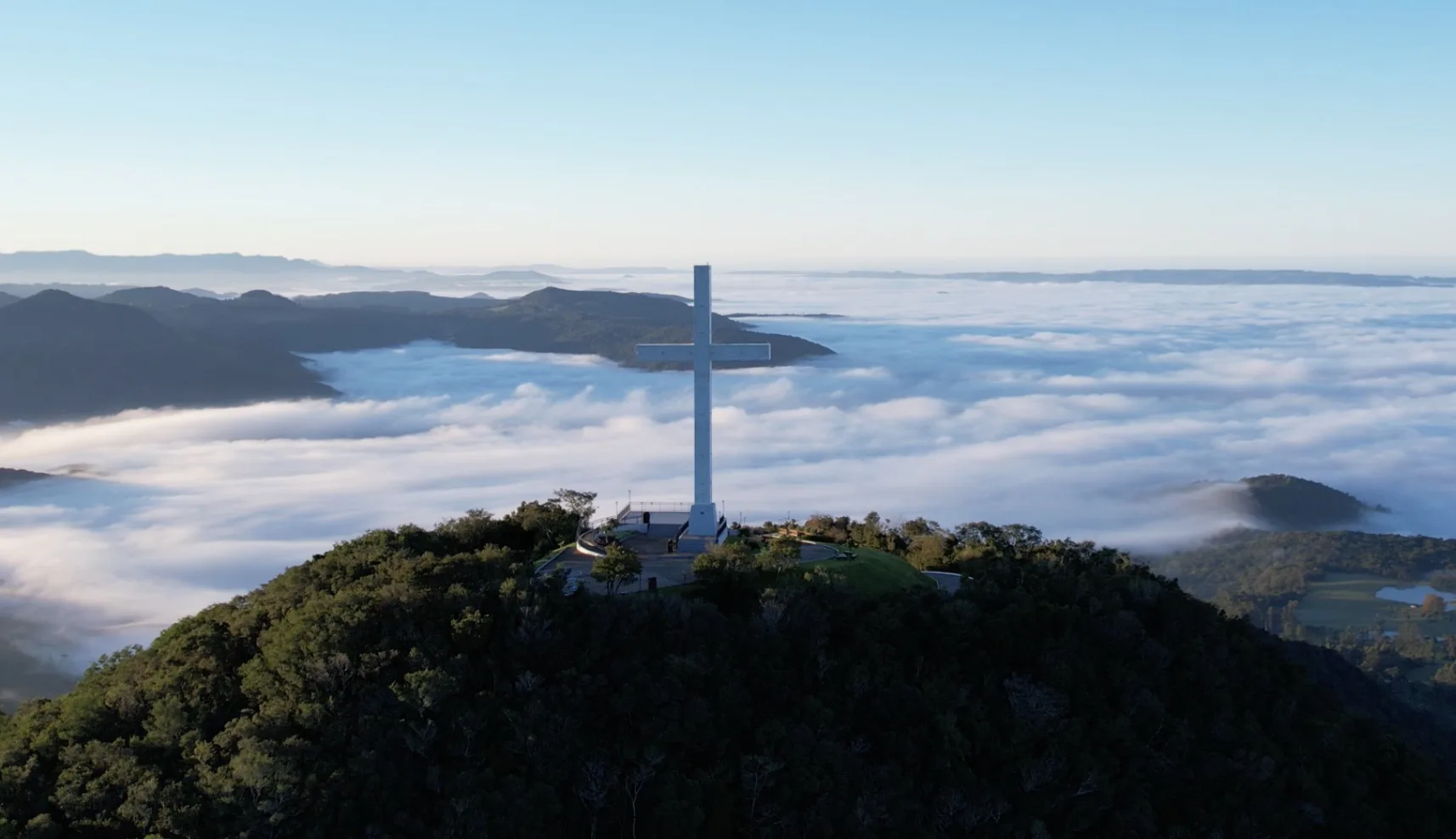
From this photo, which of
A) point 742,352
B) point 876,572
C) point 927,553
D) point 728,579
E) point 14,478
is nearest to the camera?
point 728,579

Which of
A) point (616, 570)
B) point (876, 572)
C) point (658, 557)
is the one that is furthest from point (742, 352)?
point (616, 570)

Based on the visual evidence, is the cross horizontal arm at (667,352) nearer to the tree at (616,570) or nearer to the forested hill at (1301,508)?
A: the tree at (616,570)

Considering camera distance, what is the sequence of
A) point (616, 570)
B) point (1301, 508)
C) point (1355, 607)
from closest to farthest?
point (616, 570) → point (1355, 607) → point (1301, 508)

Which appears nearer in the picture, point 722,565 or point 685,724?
point 685,724

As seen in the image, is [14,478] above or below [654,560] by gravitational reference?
below

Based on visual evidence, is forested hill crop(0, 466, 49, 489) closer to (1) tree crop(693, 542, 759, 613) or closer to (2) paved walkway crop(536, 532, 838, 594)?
(2) paved walkway crop(536, 532, 838, 594)

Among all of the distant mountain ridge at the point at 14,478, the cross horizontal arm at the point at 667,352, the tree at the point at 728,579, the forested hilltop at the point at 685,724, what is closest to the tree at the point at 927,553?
the forested hilltop at the point at 685,724

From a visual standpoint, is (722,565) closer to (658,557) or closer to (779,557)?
(779,557)

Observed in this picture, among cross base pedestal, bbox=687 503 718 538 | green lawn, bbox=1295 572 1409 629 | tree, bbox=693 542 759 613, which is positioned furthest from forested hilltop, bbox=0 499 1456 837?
green lawn, bbox=1295 572 1409 629

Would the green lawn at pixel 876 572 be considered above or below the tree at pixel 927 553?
above
